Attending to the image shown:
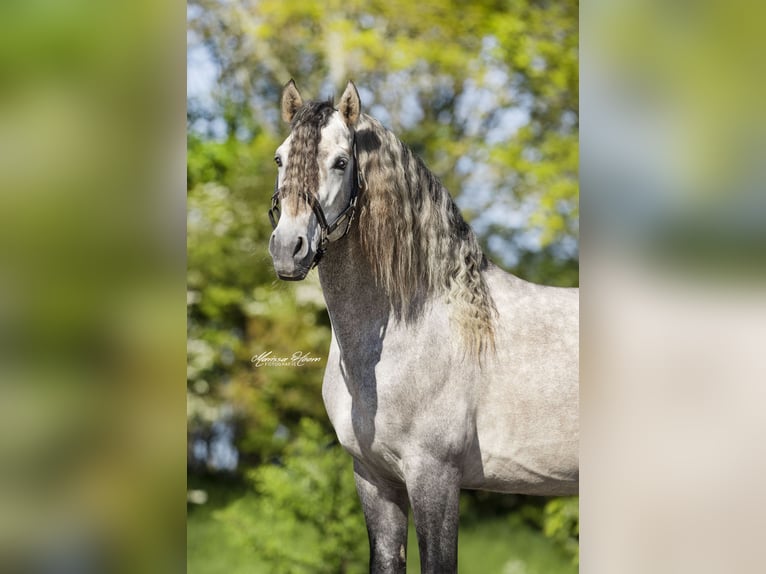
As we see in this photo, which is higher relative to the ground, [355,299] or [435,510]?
[355,299]

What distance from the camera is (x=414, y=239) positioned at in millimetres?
2949

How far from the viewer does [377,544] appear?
10.1 feet

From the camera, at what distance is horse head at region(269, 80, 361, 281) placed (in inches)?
109

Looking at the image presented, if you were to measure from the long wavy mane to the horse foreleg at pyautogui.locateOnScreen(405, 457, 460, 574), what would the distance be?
0.42 metres

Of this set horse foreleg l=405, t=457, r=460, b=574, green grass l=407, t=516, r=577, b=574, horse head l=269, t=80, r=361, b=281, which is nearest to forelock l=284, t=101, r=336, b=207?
horse head l=269, t=80, r=361, b=281

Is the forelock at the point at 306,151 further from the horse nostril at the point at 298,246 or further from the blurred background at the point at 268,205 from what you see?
the blurred background at the point at 268,205

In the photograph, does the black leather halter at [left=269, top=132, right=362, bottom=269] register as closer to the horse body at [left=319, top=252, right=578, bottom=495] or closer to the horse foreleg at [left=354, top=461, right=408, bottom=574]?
the horse body at [left=319, top=252, right=578, bottom=495]

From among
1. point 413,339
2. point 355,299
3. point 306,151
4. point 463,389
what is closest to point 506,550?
point 463,389

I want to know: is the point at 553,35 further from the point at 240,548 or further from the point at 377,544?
the point at 240,548

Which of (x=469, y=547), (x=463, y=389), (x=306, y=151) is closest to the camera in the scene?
(x=306, y=151)

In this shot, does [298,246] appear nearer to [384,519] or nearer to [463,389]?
[463,389]

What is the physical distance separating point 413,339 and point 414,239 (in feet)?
1.10
